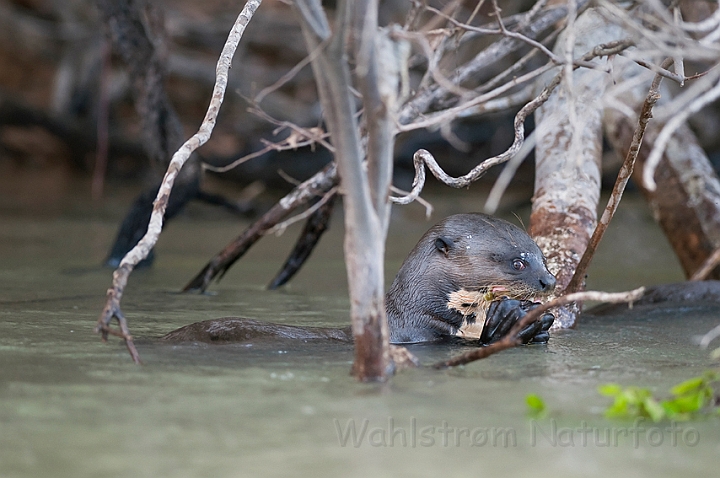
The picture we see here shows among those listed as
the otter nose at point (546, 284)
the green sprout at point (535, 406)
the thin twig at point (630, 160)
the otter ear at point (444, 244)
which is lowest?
the green sprout at point (535, 406)

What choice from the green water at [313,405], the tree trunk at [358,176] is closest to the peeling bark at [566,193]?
the green water at [313,405]

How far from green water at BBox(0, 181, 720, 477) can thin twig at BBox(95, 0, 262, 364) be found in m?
0.15

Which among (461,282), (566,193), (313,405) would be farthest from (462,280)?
(313,405)

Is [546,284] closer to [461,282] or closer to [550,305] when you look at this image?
[461,282]

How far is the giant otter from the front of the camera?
337 cm

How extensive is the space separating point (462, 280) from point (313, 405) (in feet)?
4.09

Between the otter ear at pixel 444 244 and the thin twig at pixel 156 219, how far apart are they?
2.98 ft

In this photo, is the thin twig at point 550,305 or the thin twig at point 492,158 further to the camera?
the thin twig at point 492,158

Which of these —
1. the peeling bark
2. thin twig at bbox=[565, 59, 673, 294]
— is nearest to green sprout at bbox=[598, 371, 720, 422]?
thin twig at bbox=[565, 59, 673, 294]

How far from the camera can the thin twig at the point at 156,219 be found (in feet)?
8.18

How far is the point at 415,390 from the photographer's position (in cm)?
243

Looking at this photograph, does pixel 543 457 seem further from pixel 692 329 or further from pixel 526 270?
pixel 692 329

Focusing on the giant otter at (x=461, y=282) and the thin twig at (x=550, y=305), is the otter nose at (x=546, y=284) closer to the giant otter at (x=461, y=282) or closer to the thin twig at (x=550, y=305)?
the giant otter at (x=461, y=282)

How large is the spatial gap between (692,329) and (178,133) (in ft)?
10.1
